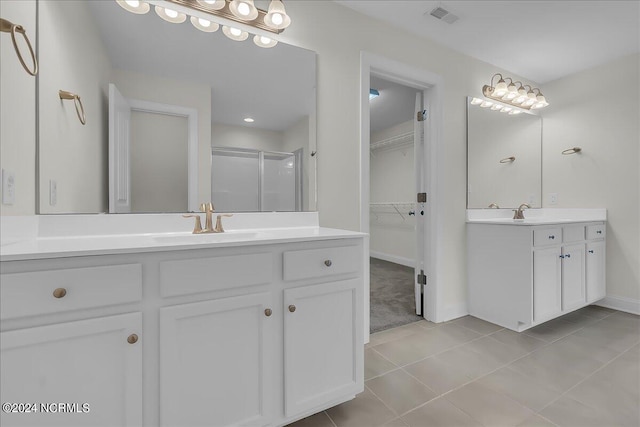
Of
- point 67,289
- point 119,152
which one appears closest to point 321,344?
point 67,289

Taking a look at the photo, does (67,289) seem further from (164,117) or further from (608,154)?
(608,154)

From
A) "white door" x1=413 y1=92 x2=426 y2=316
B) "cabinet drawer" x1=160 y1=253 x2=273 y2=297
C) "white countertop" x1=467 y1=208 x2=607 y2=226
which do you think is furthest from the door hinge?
"cabinet drawer" x1=160 y1=253 x2=273 y2=297

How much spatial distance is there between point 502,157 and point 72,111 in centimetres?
329

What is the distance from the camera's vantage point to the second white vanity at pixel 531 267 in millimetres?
2129

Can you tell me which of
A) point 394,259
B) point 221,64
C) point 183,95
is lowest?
point 394,259

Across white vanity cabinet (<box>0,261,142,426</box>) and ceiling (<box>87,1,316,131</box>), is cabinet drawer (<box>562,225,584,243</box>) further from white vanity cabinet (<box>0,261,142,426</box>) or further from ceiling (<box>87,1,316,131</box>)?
white vanity cabinet (<box>0,261,142,426</box>)

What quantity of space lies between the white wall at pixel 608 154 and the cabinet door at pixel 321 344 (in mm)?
2929

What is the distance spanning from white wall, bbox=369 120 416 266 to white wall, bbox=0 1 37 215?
13.8 feet

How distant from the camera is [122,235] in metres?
1.34

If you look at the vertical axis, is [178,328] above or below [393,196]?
below

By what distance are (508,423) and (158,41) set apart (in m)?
2.47

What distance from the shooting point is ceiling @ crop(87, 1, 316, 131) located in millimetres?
1384

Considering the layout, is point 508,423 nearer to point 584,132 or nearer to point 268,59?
point 268,59

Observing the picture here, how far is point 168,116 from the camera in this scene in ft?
4.82
